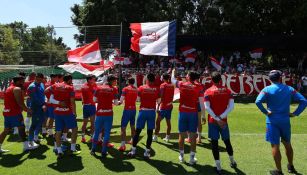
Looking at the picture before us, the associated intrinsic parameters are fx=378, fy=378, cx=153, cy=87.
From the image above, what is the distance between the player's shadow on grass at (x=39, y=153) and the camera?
9562 millimetres

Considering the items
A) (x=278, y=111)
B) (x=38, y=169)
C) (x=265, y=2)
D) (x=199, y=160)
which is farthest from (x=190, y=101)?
(x=265, y=2)

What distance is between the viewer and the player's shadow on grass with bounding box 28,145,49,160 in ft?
31.4

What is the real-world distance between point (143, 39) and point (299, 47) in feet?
74.7

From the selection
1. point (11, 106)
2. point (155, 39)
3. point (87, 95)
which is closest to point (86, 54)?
point (155, 39)

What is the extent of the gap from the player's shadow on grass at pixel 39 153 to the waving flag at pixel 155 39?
20.0 ft

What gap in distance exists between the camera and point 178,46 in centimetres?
3409

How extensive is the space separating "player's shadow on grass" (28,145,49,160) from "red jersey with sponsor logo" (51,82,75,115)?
1203 millimetres

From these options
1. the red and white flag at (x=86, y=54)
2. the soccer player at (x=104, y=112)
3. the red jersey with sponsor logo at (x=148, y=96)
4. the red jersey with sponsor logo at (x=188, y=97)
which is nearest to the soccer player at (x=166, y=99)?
the red jersey with sponsor logo at (x=148, y=96)

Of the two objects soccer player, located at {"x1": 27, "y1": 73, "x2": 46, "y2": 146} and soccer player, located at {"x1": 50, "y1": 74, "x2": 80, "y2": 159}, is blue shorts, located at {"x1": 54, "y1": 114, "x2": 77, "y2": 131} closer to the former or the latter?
soccer player, located at {"x1": 50, "y1": 74, "x2": 80, "y2": 159}

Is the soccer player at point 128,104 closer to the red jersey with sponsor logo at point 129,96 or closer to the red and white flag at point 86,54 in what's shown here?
the red jersey with sponsor logo at point 129,96

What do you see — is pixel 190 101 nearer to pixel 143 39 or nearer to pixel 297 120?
pixel 143 39

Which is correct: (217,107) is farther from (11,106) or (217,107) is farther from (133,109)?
(11,106)

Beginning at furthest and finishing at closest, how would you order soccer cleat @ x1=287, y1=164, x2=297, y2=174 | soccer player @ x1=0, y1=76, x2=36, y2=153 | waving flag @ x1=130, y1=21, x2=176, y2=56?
A: waving flag @ x1=130, y1=21, x2=176, y2=56 → soccer player @ x1=0, y1=76, x2=36, y2=153 → soccer cleat @ x1=287, y1=164, x2=297, y2=174

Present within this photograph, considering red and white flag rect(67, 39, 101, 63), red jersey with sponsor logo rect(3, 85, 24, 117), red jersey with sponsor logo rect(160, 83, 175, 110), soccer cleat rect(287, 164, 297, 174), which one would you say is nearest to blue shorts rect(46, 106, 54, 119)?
red jersey with sponsor logo rect(3, 85, 24, 117)
